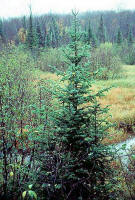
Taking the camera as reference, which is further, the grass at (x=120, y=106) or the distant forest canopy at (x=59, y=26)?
the distant forest canopy at (x=59, y=26)

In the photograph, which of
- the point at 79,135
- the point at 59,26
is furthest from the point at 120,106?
the point at 59,26

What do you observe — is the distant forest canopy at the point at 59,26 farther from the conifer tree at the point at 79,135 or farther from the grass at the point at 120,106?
the conifer tree at the point at 79,135

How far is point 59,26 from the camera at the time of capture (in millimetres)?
50031

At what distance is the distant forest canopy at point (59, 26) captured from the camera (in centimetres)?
3509

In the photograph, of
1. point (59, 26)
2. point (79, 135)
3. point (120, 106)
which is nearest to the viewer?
point (79, 135)

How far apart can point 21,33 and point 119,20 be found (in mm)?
50001

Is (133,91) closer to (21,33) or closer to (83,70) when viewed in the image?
(83,70)

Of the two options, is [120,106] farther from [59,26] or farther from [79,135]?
[59,26]

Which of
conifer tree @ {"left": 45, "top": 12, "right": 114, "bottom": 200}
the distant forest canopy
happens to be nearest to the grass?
conifer tree @ {"left": 45, "top": 12, "right": 114, "bottom": 200}

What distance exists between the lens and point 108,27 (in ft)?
246

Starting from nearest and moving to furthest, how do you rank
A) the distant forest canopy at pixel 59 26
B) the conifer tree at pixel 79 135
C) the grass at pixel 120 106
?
the conifer tree at pixel 79 135
the grass at pixel 120 106
the distant forest canopy at pixel 59 26

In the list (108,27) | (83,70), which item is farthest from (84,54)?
(108,27)

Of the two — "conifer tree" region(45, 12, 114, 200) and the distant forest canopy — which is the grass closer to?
"conifer tree" region(45, 12, 114, 200)

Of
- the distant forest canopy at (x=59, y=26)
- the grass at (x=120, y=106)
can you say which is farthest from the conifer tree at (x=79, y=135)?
the distant forest canopy at (x=59, y=26)
